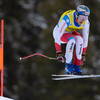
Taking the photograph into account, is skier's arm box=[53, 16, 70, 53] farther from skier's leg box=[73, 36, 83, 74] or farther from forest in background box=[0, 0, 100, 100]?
forest in background box=[0, 0, 100, 100]

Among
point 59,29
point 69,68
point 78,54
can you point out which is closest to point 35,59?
point 69,68

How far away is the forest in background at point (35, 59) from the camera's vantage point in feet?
114

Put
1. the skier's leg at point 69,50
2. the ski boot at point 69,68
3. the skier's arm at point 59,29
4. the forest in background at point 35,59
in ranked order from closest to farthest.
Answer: the skier's arm at point 59,29 < the skier's leg at point 69,50 < the ski boot at point 69,68 < the forest in background at point 35,59

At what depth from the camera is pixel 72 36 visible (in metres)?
15.0

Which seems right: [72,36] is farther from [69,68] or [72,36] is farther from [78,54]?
[69,68]

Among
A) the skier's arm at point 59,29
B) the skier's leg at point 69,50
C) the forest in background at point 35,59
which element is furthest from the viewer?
the forest in background at point 35,59

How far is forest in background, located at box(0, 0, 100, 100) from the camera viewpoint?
34.8m

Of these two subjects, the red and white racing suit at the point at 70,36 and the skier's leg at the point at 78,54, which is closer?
the red and white racing suit at the point at 70,36

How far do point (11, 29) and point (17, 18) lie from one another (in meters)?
0.59

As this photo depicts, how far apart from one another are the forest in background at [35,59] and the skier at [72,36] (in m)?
19.0

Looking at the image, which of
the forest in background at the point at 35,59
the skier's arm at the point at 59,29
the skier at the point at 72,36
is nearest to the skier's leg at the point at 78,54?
the skier at the point at 72,36

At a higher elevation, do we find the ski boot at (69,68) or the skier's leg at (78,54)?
the skier's leg at (78,54)

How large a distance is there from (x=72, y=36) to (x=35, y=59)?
2027cm

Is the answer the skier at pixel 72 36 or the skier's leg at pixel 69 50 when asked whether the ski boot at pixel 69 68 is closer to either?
the skier at pixel 72 36
